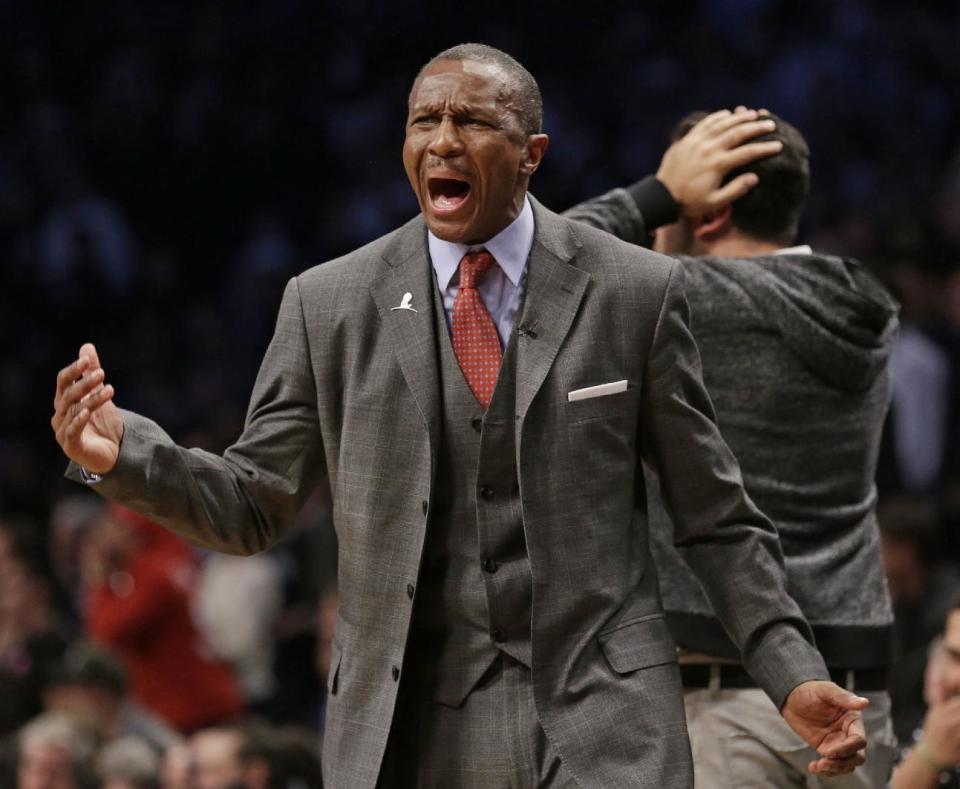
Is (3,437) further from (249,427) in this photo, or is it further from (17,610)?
(249,427)

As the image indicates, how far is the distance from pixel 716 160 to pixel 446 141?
0.91 metres

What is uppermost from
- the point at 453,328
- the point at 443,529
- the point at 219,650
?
the point at 453,328

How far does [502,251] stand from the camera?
3312mm

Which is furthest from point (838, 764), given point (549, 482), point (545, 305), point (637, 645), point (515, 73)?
point (515, 73)

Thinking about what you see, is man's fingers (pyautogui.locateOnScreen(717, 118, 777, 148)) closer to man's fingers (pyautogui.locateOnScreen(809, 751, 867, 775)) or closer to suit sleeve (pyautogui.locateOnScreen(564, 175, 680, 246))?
suit sleeve (pyautogui.locateOnScreen(564, 175, 680, 246))

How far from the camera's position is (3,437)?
34.0 ft

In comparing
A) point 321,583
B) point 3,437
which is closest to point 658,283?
point 321,583

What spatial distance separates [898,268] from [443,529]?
559 centimetres

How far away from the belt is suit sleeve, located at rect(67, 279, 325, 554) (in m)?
0.93

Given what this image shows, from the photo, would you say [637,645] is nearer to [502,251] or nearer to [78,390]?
[502,251]

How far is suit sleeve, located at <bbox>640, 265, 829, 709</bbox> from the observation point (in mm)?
3303

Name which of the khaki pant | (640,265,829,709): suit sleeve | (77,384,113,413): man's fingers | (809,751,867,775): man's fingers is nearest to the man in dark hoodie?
the khaki pant

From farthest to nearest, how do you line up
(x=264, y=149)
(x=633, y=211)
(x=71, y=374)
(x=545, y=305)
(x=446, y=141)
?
(x=264, y=149) → (x=633, y=211) → (x=545, y=305) → (x=446, y=141) → (x=71, y=374)

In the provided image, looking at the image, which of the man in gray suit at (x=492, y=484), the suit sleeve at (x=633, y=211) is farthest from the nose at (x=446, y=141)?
the suit sleeve at (x=633, y=211)
